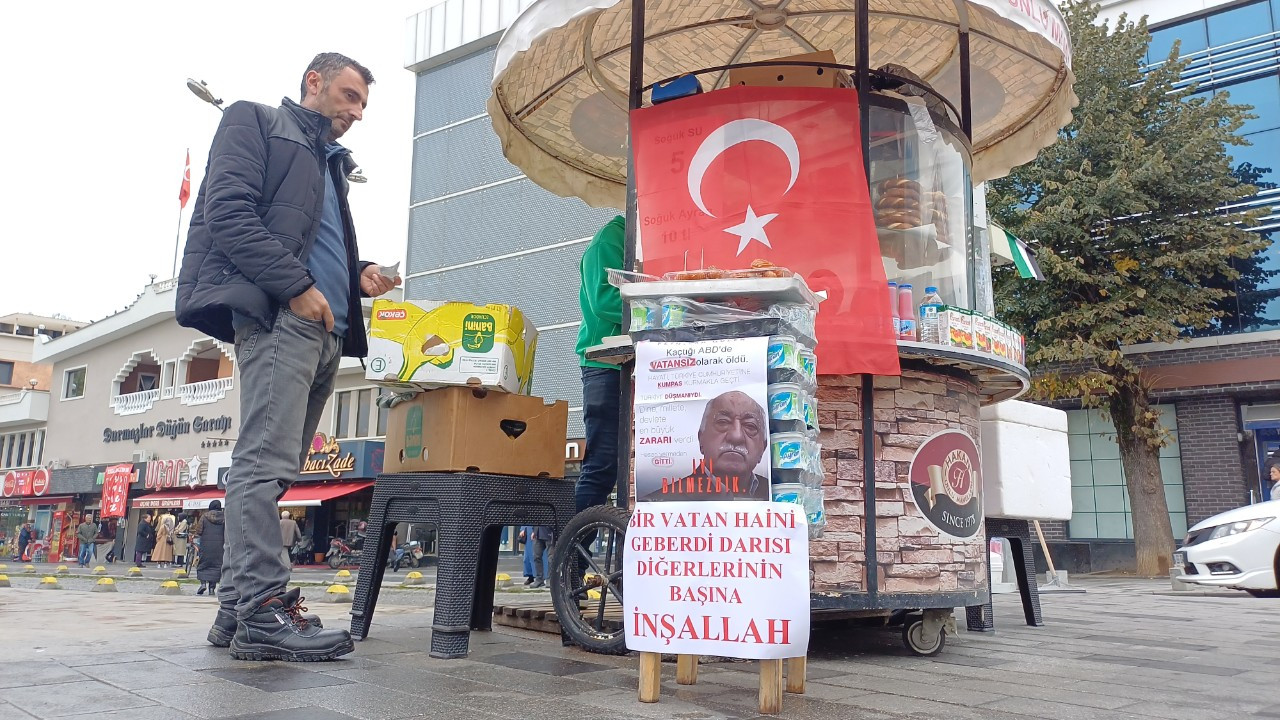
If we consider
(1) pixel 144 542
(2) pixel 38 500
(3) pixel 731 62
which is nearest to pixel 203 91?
(3) pixel 731 62

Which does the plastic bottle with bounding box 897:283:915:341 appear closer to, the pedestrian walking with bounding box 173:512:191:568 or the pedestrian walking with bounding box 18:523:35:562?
the pedestrian walking with bounding box 173:512:191:568

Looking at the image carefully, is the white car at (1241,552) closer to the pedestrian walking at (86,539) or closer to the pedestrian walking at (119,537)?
the pedestrian walking at (86,539)

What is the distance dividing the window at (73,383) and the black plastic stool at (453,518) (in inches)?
1715

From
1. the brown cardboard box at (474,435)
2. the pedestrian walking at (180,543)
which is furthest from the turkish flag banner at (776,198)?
the pedestrian walking at (180,543)

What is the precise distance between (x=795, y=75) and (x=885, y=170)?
72cm

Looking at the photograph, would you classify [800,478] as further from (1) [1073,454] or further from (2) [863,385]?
(1) [1073,454]

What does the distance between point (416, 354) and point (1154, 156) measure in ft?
50.8

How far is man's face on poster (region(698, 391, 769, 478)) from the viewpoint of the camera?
3008 mm

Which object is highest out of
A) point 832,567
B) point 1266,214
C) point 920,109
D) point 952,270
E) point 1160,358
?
point 1266,214


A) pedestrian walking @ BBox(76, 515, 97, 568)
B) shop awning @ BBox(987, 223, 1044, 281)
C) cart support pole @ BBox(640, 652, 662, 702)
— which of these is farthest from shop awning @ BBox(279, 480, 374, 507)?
cart support pole @ BBox(640, 652, 662, 702)

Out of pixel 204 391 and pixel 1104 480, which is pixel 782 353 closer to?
pixel 1104 480

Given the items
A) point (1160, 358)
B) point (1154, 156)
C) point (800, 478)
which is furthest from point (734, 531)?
point (1160, 358)

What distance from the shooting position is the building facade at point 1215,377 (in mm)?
A: 16969

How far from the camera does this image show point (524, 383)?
4.70 meters
